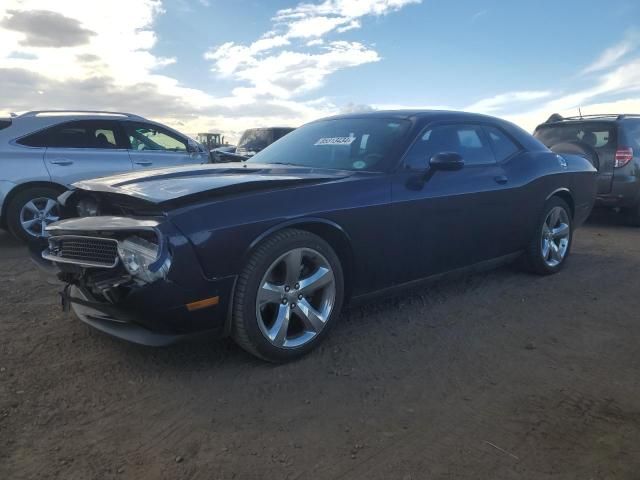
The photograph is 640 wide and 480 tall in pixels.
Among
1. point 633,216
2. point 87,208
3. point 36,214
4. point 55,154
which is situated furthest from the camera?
point 633,216

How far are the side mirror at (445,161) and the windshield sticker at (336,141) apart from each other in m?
0.64

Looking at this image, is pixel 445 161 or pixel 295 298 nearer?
pixel 295 298

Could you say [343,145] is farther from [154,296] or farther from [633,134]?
[633,134]

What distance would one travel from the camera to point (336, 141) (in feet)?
12.9

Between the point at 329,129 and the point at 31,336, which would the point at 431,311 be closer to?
the point at 329,129

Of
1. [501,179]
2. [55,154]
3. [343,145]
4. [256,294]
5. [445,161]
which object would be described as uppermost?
[55,154]

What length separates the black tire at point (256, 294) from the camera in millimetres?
2730

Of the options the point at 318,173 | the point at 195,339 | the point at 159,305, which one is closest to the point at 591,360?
the point at 318,173

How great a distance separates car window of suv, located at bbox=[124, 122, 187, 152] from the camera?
22.9 feet

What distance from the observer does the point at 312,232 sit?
10.1 ft

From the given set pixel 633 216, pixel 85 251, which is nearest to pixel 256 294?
pixel 85 251

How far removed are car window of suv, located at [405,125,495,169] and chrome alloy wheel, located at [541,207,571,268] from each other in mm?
1046

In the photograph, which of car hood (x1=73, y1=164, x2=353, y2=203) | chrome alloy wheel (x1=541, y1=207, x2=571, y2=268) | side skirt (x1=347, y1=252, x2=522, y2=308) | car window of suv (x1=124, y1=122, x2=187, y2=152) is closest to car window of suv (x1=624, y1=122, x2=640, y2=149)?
chrome alloy wheel (x1=541, y1=207, x2=571, y2=268)

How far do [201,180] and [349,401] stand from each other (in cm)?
151
